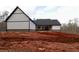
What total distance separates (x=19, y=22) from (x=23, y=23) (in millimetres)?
74

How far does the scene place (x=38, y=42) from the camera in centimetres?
329

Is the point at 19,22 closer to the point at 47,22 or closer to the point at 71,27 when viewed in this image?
the point at 47,22

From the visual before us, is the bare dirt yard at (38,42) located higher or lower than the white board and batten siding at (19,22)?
lower

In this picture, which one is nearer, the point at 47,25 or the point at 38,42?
the point at 38,42

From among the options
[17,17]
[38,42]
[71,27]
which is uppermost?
[17,17]

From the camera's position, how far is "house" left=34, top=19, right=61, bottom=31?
327 centimetres

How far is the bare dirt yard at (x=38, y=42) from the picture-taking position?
3211mm

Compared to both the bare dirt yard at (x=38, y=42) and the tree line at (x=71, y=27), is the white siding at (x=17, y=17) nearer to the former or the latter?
the bare dirt yard at (x=38, y=42)

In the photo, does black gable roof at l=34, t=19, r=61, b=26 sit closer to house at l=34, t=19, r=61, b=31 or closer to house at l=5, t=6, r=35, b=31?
house at l=34, t=19, r=61, b=31

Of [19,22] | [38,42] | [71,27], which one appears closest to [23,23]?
[19,22]

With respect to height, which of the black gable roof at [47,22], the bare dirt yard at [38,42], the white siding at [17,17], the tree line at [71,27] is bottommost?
the bare dirt yard at [38,42]

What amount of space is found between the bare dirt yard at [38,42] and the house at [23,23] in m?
0.09

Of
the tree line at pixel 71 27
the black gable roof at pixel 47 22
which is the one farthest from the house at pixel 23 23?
the tree line at pixel 71 27

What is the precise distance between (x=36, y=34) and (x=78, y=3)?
0.96m
